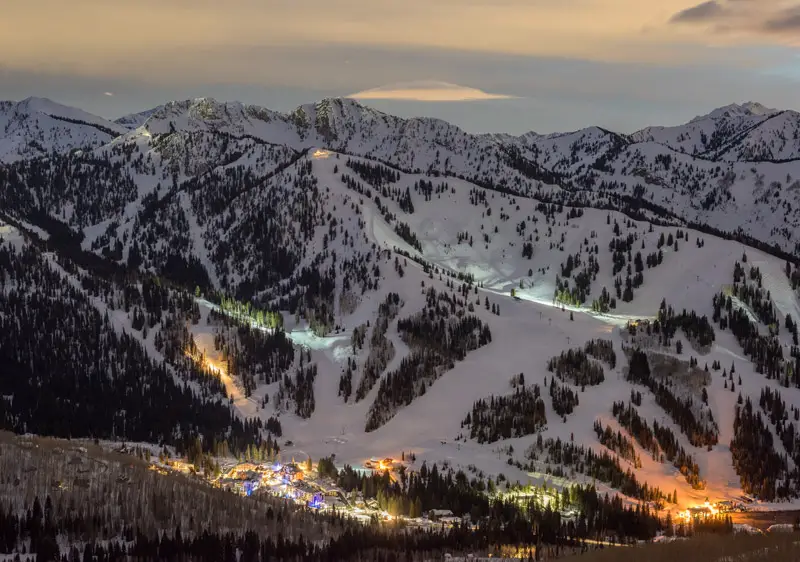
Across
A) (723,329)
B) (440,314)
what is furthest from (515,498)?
(723,329)

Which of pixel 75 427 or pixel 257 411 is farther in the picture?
pixel 257 411

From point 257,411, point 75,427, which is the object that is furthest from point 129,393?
point 257,411

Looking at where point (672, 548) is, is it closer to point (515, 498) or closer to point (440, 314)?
point (515, 498)

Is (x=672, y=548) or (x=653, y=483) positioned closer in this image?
(x=672, y=548)

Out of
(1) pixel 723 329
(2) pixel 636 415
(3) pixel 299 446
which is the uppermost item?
(1) pixel 723 329

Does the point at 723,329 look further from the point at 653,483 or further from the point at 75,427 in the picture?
the point at 75,427

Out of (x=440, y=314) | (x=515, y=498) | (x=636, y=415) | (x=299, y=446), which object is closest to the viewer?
(x=515, y=498)

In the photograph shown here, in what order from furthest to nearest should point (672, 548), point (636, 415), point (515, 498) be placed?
point (636, 415), point (515, 498), point (672, 548)

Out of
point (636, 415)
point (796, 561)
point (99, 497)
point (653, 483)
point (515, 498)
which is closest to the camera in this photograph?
point (796, 561)

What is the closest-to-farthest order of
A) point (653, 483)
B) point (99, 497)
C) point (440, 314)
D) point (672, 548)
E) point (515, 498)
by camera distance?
1. point (672, 548)
2. point (99, 497)
3. point (515, 498)
4. point (653, 483)
5. point (440, 314)

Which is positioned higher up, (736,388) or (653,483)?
(736,388)
